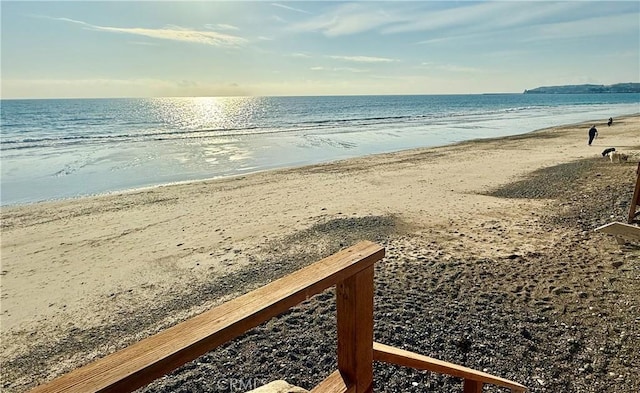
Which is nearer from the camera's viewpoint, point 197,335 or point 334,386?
point 197,335

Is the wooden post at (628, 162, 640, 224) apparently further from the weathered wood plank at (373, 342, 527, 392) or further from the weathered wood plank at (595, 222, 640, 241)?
the weathered wood plank at (373, 342, 527, 392)

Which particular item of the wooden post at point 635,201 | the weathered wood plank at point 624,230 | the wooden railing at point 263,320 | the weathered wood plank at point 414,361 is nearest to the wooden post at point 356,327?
the wooden railing at point 263,320

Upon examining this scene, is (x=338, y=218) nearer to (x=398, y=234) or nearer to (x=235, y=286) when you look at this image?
(x=398, y=234)

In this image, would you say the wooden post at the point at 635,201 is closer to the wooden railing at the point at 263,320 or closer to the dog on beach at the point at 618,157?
the wooden railing at the point at 263,320

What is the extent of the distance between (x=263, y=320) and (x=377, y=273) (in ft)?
17.0

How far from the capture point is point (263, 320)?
113 cm

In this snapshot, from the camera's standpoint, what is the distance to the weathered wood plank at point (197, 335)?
→ 0.86m

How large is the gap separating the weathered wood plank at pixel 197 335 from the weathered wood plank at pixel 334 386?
0.41 meters

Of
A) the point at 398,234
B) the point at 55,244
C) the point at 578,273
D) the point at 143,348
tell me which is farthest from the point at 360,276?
the point at 55,244

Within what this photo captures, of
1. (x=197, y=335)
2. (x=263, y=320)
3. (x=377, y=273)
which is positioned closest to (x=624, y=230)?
(x=377, y=273)

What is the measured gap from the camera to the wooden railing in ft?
2.88

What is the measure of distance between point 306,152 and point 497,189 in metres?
13.4

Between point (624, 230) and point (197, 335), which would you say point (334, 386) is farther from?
point (624, 230)

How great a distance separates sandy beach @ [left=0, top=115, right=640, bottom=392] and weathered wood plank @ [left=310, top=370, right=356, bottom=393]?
2.64m
